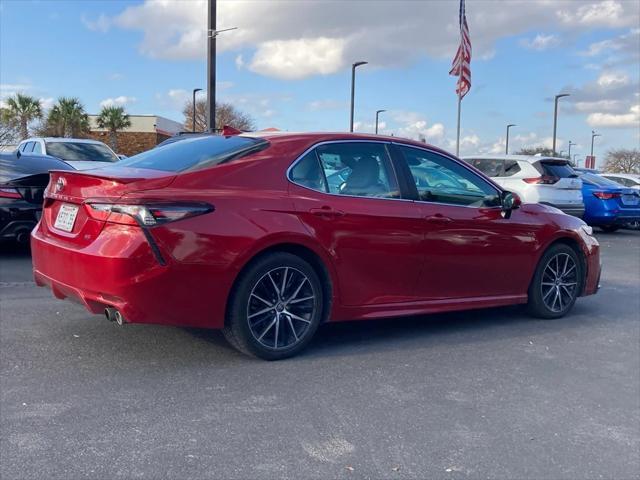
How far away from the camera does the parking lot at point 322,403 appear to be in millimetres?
3135

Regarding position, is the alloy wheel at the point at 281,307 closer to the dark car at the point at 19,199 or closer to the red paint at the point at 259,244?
the red paint at the point at 259,244

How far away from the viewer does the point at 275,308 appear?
4477mm

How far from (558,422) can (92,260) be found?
2949 mm

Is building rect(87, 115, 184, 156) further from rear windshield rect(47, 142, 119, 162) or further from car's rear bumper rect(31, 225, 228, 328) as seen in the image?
car's rear bumper rect(31, 225, 228, 328)

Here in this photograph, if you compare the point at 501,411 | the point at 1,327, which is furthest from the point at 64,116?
the point at 501,411

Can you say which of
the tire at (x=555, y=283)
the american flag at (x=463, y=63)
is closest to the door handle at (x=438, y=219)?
the tire at (x=555, y=283)

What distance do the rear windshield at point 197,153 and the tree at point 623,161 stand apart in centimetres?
5615

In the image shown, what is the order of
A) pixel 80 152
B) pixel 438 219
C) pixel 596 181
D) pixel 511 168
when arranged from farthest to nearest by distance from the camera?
pixel 596 181 → pixel 511 168 → pixel 80 152 → pixel 438 219

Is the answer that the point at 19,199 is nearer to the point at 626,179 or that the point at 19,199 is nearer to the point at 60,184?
the point at 60,184

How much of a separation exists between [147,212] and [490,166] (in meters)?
11.4

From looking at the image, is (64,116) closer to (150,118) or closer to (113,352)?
(150,118)

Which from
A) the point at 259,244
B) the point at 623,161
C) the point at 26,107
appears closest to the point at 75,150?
the point at 259,244

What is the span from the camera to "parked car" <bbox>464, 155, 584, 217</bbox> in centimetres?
1331

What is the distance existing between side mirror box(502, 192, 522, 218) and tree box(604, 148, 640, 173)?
178 ft
